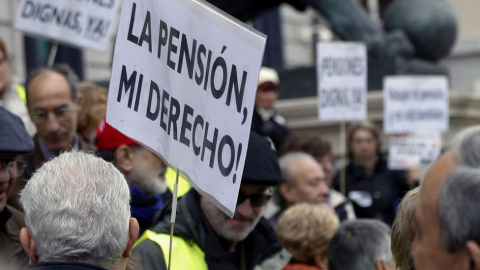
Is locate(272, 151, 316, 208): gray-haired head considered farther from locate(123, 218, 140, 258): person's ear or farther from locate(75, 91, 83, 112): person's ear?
locate(123, 218, 140, 258): person's ear

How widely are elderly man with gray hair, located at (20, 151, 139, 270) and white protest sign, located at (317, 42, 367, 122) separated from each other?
705 cm

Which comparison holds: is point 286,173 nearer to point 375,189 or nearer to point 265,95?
point 265,95

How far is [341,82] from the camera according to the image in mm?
10406

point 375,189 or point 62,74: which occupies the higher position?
point 62,74

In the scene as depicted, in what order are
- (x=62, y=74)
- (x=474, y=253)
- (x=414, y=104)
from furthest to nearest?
(x=414, y=104), (x=62, y=74), (x=474, y=253)

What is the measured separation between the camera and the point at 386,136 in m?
12.3

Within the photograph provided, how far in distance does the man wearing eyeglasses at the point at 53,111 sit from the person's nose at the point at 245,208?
1306 mm

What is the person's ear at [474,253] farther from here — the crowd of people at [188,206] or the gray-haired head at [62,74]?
the gray-haired head at [62,74]

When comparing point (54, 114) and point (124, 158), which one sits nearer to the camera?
point (124, 158)

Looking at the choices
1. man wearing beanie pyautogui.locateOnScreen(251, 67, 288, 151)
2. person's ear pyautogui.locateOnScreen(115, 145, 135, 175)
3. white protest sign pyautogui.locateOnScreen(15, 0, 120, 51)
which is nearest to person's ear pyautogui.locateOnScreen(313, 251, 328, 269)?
person's ear pyautogui.locateOnScreen(115, 145, 135, 175)

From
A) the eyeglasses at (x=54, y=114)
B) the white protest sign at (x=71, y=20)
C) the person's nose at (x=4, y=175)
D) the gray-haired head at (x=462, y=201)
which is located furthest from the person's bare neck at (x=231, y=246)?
the white protest sign at (x=71, y=20)

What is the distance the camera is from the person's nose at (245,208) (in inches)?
193

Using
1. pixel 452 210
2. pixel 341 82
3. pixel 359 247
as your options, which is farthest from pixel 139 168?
pixel 341 82

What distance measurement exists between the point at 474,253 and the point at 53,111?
3943mm
